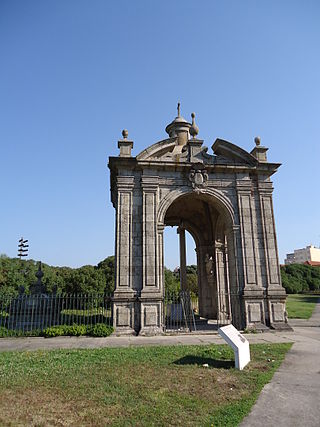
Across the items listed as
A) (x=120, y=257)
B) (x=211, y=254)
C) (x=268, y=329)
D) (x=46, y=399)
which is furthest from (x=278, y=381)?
(x=211, y=254)

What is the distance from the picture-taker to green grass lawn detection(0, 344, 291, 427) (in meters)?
4.14

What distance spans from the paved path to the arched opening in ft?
30.5

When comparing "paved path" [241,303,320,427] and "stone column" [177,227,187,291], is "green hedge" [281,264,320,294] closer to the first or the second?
"stone column" [177,227,187,291]

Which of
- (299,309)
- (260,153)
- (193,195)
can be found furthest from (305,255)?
(193,195)

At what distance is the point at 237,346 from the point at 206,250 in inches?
458

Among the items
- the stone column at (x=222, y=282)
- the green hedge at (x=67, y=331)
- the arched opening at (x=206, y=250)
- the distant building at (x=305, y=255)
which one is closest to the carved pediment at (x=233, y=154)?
the arched opening at (x=206, y=250)

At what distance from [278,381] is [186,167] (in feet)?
31.9

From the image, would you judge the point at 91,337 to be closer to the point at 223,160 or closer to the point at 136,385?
the point at 136,385

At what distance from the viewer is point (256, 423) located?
3.94 m

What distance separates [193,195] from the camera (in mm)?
13867

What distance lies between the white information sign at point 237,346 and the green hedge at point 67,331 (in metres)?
5.96

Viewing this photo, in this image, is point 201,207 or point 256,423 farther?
point 201,207

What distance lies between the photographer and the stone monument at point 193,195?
12.0m

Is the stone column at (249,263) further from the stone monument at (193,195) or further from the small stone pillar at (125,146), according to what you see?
the small stone pillar at (125,146)
